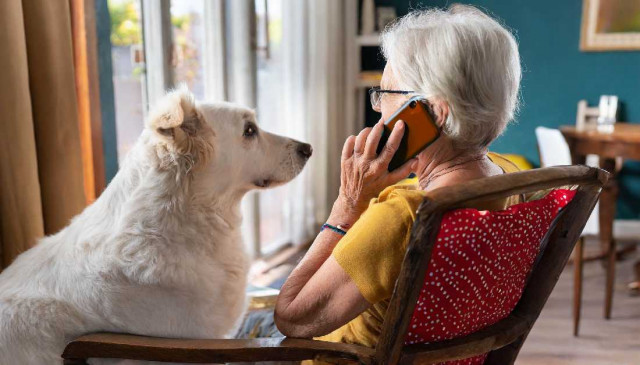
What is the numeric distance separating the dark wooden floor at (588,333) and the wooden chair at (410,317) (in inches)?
60.4

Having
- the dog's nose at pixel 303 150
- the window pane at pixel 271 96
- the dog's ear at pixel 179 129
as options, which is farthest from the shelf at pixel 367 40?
the dog's ear at pixel 179 129

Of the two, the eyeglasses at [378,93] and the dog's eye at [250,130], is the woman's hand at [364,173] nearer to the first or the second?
the eyeglasses at [378,93]

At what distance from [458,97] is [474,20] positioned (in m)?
0.15

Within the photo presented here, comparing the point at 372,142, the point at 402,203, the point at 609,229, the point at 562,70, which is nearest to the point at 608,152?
the point at 609,229

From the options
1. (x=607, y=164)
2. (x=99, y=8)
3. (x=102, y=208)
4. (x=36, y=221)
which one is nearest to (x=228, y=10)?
(x=99, y=8)

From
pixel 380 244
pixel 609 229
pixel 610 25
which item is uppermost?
pixel 610 25

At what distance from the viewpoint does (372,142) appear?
43.4 inches

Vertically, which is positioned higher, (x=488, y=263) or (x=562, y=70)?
(x=562, y=70)

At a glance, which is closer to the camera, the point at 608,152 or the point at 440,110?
the point at 440,110

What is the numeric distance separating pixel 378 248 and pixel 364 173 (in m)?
0.24

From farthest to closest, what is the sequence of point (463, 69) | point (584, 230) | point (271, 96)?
point (271, 96) → point (584, 230) → point (463, 69)

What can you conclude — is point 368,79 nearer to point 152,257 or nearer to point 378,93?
point 378,93

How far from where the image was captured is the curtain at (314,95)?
12.1 feet

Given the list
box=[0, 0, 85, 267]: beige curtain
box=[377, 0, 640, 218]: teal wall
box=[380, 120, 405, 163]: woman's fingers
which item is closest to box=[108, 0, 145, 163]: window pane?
box=[0, 0, 85, 267]: beige curtain
